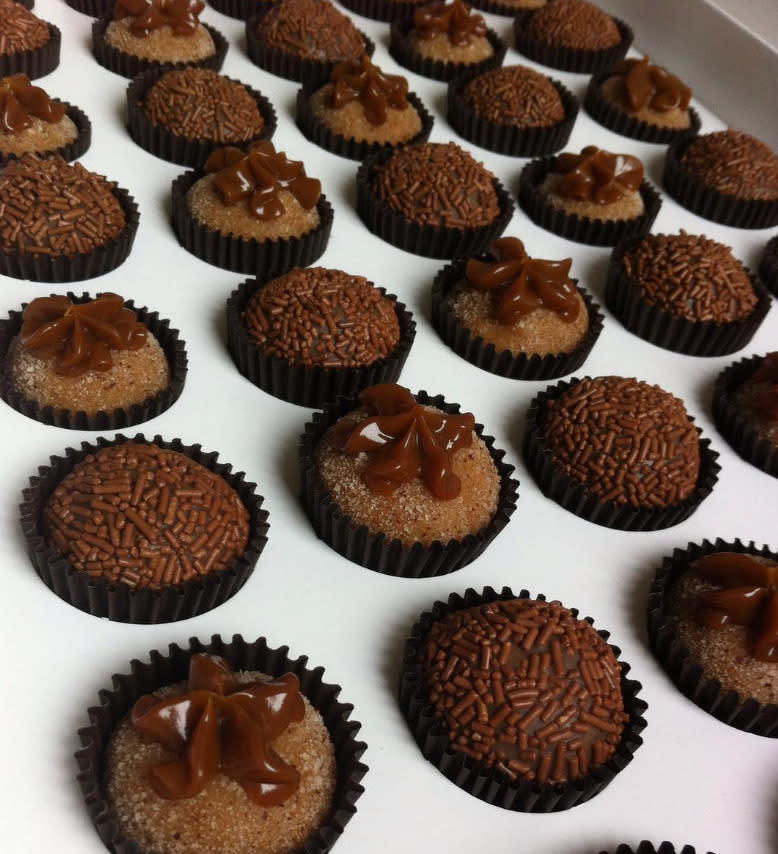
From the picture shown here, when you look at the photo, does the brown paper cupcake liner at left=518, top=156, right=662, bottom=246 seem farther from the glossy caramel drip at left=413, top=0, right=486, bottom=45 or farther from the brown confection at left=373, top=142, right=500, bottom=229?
the glossy caramel drip at left=413, top=0, right=486, bottom=45

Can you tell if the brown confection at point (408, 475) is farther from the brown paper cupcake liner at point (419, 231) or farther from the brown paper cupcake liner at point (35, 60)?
the brown paper cupcake liner at point (35, 60)

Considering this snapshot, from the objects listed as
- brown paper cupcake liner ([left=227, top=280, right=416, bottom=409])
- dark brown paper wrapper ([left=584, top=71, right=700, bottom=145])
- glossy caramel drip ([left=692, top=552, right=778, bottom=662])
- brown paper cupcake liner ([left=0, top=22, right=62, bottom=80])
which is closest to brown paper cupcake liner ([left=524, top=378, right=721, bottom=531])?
glossy caramel drip ([left=692, top=552, right=778, bottom=662])

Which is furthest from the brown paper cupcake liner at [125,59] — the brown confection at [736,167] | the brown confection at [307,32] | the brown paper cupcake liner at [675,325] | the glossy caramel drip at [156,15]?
the brown confection at [736,167]

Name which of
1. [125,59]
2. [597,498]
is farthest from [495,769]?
[125,59]

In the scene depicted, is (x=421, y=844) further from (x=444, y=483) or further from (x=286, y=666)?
(x=444, y=483)

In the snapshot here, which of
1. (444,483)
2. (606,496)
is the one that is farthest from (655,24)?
(444,483)

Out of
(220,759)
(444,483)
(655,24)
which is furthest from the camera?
(655,24)

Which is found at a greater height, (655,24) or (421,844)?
(655,24)
